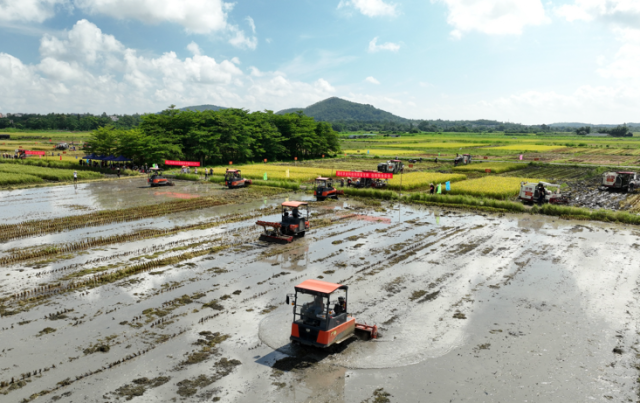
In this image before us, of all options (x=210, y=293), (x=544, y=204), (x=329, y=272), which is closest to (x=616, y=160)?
(x=544, y=204)

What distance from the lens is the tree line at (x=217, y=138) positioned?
58156 millimetres

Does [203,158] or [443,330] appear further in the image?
[203,158]

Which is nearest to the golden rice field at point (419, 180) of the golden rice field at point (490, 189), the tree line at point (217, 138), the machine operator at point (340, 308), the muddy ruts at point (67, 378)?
the golden rice field at point (490, 189)

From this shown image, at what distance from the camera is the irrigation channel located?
1051 cm

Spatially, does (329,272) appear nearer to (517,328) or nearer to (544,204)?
(517,328)

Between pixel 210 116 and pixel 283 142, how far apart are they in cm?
1762

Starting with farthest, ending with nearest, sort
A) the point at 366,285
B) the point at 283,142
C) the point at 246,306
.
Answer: the point at 283,142 → the point at 366,285 → the point at 246,306

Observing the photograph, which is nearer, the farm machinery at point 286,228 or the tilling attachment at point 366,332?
the tilling attachment at point 366,332

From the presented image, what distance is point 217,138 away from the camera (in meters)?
66.4

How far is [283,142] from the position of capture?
84.8 meters

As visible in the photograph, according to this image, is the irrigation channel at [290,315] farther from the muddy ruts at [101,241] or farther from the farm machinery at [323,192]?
the farm machinery at [323,192]

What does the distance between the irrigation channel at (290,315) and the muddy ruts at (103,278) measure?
9cm

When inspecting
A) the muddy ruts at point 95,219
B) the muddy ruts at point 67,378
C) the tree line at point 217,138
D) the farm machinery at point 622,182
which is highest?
the tree line at point 217,138

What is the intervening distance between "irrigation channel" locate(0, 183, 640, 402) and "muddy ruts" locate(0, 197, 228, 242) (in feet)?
1.04
